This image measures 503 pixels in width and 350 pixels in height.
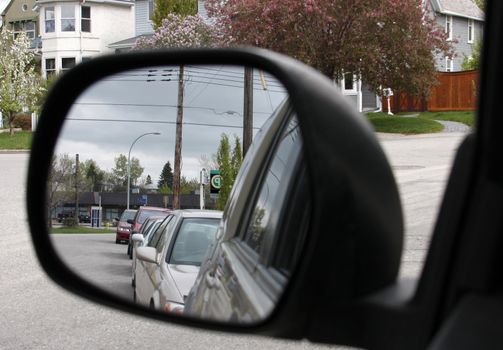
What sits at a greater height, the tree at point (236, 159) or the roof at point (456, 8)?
the roof at point (456, 8)

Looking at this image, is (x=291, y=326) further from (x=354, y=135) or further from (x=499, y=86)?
(x=499, y=86)

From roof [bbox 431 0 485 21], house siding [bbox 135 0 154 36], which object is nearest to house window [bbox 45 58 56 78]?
house siding [bbox 135 0 154 36]

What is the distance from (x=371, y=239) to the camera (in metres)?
1.37

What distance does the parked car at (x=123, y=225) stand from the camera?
256 centimetres

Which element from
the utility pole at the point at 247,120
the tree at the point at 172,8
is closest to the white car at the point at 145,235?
the utility pole at the point at 247,120

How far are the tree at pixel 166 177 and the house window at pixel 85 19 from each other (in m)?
53.5

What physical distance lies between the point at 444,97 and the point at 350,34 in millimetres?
8119

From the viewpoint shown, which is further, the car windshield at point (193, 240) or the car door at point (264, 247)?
the car windshield at point (193, 240)

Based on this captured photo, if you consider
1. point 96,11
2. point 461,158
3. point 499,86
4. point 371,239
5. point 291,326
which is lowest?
point 291,326

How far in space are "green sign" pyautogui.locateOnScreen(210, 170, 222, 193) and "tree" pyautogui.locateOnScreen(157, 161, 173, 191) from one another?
0.11m

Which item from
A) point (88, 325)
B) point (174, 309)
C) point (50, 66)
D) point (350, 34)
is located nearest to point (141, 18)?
point (50, 66)

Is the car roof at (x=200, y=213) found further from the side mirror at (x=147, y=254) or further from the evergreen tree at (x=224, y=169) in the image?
the side mirror at (x=147, y=254)

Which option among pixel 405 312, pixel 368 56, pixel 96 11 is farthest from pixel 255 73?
pixel 96 11

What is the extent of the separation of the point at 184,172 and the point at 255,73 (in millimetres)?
611
